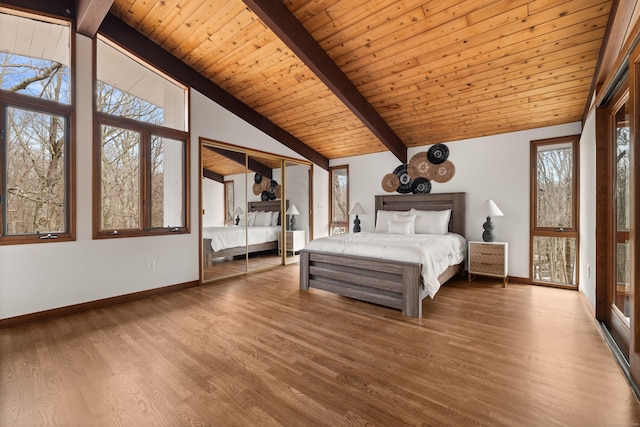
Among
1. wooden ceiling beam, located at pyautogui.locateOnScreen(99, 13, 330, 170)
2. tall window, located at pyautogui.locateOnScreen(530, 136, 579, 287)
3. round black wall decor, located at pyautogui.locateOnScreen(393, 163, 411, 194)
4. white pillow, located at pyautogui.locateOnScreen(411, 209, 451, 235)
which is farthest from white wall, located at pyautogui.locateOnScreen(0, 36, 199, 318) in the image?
tall window, located at pyautogui.locateOnScreen(530, 136, 579, 287)

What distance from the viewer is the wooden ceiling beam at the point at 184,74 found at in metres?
3.43

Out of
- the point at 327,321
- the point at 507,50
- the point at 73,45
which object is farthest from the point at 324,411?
the point at 73,45

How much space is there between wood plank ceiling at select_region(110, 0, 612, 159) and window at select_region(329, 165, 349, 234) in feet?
5.77

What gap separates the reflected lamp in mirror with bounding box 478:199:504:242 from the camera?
4.14 metres

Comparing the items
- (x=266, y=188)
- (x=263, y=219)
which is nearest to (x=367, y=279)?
(x=263, y=219)

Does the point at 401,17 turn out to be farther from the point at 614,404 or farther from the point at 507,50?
the point at 614,404

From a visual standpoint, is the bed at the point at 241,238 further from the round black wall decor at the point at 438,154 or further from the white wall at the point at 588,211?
the white wall at the point at 588,211

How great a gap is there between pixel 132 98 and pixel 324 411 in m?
4.02

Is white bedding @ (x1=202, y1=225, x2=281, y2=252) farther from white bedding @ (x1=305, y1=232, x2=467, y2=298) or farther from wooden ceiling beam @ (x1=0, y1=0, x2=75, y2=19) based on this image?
wooden ceiling beam @ (x1=0, y1=0, x2=75, y2=19)

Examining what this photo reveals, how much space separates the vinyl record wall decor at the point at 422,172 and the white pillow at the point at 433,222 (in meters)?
0.63

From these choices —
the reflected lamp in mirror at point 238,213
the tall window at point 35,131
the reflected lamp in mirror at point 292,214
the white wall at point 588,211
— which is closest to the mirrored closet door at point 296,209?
the reflected lamp in mirror at point 292,214

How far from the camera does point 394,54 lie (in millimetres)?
3232

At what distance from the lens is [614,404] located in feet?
5.21

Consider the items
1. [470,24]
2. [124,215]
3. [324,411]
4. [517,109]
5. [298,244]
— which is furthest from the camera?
[298,244]
